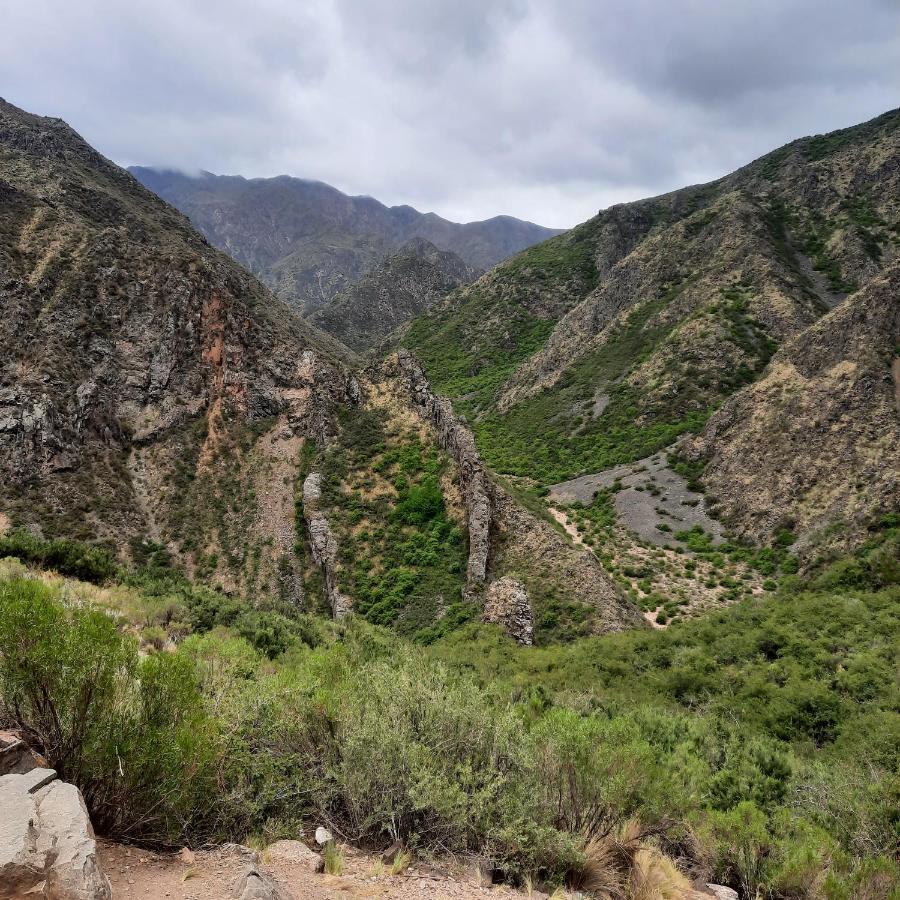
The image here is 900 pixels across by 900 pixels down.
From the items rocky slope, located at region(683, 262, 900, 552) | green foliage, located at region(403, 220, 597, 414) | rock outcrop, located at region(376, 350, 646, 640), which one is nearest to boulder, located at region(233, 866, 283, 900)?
rock outcrop, located at region(376, 350, 646, 640)

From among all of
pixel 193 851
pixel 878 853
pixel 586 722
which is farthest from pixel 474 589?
pixel 193 851

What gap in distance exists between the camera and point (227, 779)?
646cm

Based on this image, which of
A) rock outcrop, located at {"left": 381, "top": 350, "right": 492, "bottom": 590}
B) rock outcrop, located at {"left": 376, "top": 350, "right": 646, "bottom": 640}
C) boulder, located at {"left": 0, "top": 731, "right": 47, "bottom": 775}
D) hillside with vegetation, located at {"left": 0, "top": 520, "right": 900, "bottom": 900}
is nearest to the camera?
boulder, located at {"left": 0, "top": 731, "right": 47, "bottom": 775}

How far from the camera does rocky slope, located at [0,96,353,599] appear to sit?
30.7 metres

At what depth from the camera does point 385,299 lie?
14912 centimetres

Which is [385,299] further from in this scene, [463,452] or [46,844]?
[46,844]

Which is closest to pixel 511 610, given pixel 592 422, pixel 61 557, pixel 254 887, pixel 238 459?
pixel 61 557

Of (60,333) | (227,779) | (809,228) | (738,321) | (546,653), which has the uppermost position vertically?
(809,228)

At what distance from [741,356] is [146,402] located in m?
54.3

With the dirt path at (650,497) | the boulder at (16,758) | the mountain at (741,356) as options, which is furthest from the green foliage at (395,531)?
the mountain at (741,356)

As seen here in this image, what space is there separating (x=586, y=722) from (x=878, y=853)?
4.35 meters

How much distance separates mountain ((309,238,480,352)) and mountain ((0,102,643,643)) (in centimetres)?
8815

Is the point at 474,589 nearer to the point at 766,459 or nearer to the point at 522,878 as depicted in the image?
the point at 522,878

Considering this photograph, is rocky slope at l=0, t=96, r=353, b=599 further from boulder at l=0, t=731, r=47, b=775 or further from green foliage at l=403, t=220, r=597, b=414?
green foliage at l=403, t=220, r=597, b=414
